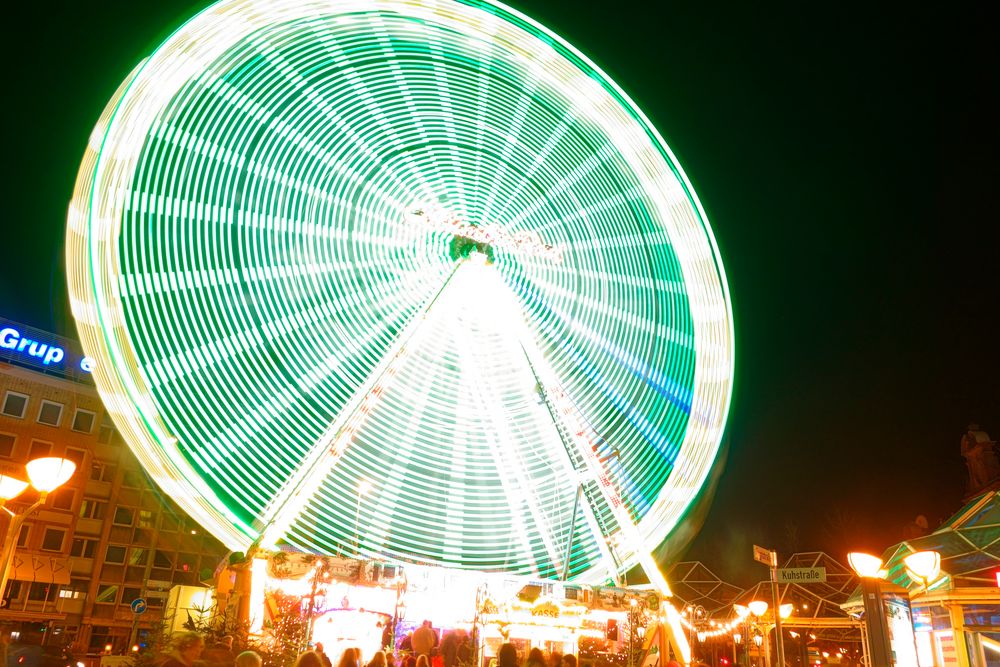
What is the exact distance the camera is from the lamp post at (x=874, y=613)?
6.34 meters

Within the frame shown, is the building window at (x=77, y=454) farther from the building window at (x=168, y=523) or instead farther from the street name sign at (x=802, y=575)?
the street name sign at (x=802, y=575)

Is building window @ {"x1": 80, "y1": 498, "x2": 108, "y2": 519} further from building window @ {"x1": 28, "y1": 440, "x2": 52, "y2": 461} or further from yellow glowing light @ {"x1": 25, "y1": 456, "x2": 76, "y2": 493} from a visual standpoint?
yellow glowing light @ {"x1": 25, "y1": 456, "x2": 76, "y2": 493}

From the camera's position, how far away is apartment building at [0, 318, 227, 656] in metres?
27.3

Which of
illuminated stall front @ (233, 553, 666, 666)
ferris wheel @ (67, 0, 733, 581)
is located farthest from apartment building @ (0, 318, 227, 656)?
illuminated stall front @ (233, 553, 666, 666)

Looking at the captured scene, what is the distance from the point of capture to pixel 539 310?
15062 millimetres

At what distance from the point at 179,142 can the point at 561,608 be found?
988 centimetres

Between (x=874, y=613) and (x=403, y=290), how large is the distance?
33.1ft

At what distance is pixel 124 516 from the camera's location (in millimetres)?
32031

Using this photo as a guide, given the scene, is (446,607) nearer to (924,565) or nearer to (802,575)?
(802,575)

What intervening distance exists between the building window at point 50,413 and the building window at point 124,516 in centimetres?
480

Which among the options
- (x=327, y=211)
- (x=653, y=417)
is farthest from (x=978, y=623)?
(x=327, y=211)

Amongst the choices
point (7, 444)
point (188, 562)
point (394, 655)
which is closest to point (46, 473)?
point (394, 655)

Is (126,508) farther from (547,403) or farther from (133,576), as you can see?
(547,403)

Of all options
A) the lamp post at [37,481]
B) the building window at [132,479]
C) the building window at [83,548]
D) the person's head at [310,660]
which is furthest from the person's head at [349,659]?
the building window at [132,479]
